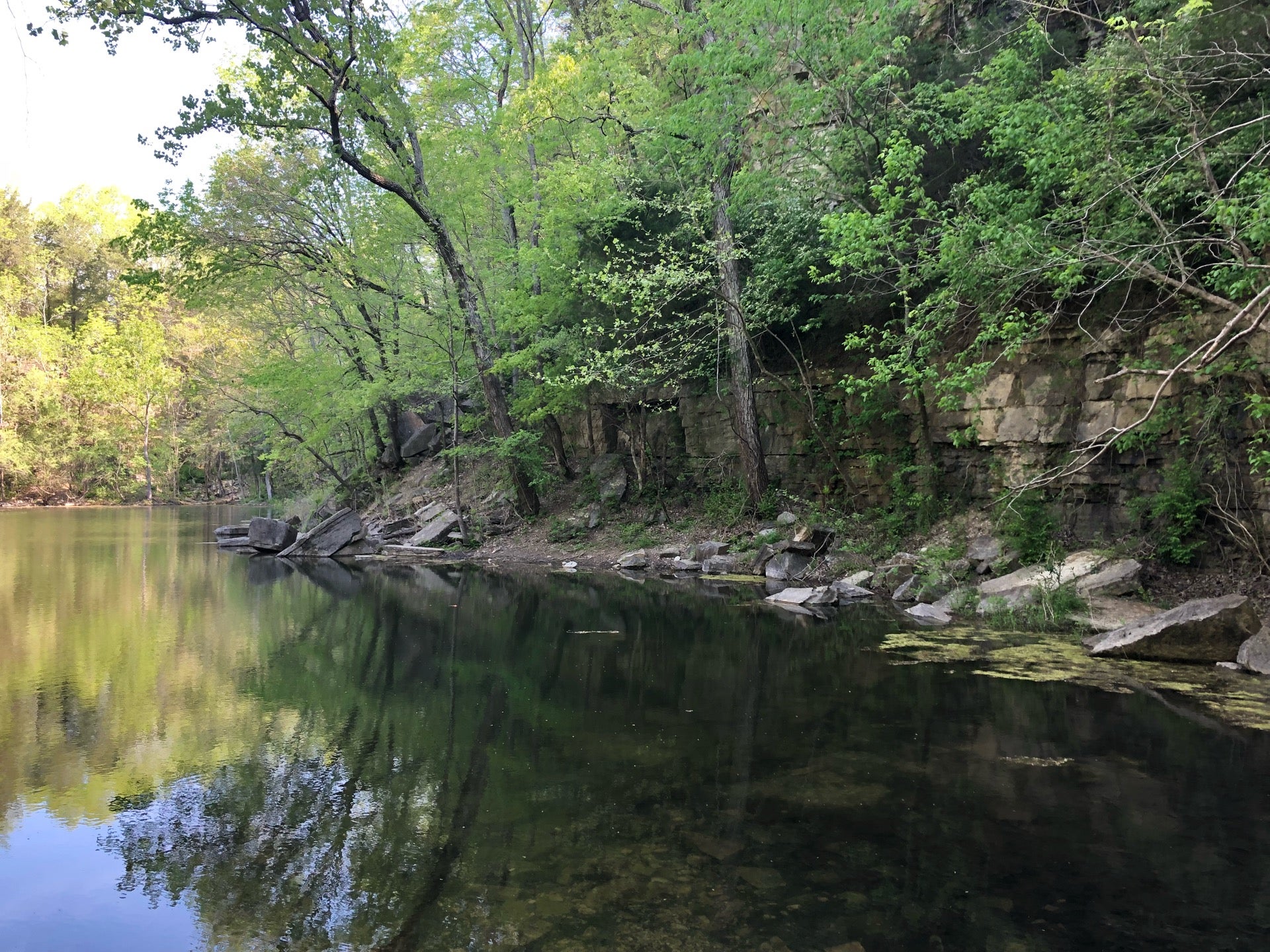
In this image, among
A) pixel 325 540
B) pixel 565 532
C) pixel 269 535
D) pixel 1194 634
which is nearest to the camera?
pixel 1194 634

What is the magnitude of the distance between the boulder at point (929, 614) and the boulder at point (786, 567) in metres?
3.27

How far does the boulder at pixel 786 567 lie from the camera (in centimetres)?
1421

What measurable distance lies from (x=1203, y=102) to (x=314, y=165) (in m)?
23.4

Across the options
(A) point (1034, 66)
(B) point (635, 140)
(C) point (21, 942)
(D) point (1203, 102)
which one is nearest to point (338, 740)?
(C) point (21, 942)

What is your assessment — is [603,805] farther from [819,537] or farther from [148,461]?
[148,461]

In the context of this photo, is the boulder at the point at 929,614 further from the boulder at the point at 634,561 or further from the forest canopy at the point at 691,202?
the boulder at the point at 634,561

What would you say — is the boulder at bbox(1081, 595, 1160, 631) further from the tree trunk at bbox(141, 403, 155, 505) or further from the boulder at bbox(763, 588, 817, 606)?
the tree trunk at bbox(141, 403, 155, 505)

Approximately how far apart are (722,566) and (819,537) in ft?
6.87

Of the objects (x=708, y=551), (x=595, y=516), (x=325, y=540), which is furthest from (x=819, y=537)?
(x=325, y=540)

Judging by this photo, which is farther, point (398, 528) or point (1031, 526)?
point (398, 528)

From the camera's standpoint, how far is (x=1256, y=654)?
752cm

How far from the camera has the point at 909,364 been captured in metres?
10.9

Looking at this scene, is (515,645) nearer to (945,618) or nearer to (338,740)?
(338,740)

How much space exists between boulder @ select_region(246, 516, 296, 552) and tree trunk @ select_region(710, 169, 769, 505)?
43.3 feet
